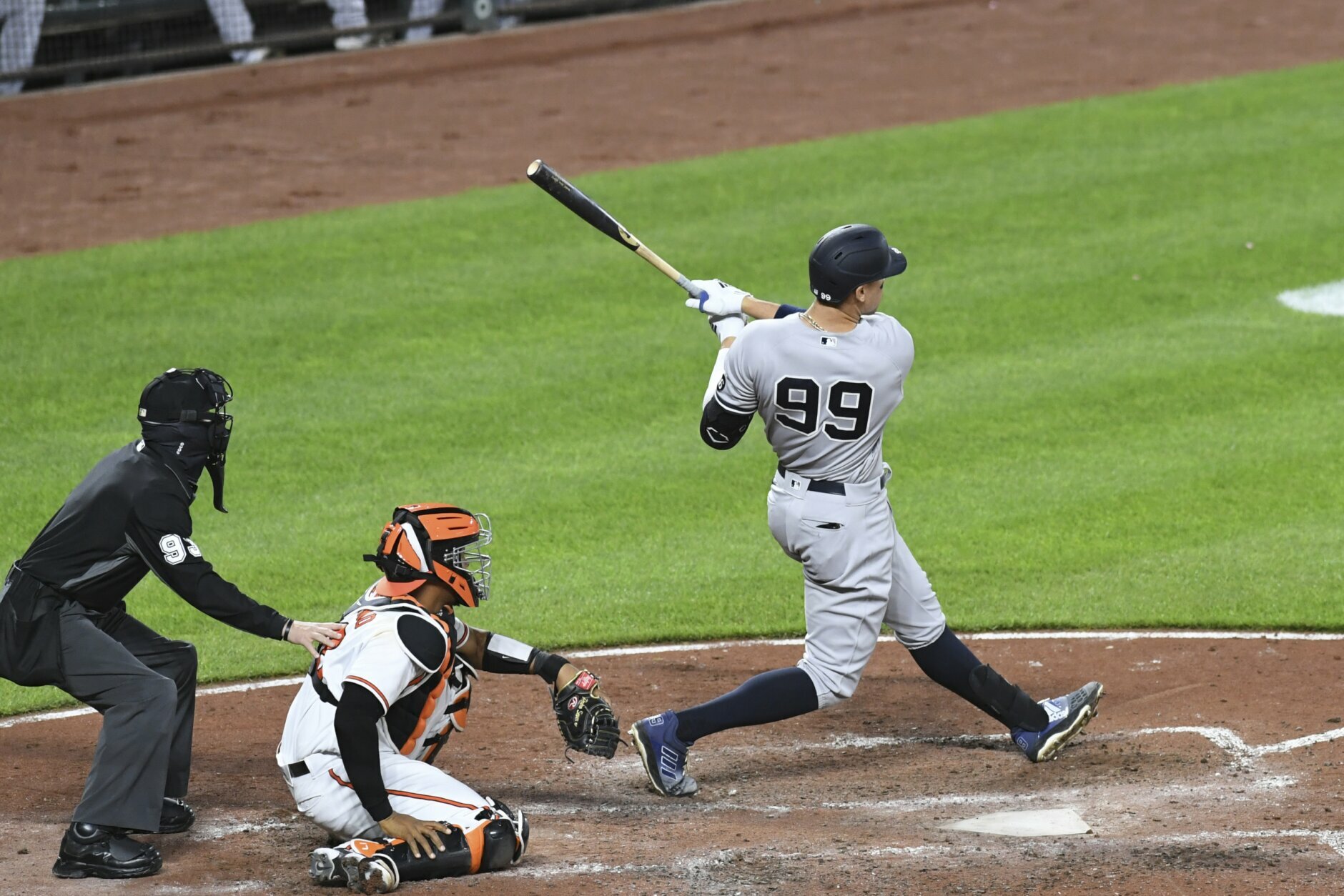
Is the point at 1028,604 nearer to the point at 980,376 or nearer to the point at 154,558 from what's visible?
the point at 980,376

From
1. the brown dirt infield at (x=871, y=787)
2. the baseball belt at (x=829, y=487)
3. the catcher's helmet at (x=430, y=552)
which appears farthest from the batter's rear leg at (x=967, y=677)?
the catcher's helmet at (x=430, y=552)

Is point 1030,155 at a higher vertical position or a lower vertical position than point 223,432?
lower

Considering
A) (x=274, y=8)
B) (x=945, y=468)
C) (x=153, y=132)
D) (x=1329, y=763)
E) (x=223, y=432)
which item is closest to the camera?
(x=223, y=432)

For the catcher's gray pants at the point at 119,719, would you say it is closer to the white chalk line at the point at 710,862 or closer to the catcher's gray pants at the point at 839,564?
the white chalk line at the point at 710,862

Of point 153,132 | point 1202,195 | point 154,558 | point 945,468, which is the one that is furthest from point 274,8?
point 154,558

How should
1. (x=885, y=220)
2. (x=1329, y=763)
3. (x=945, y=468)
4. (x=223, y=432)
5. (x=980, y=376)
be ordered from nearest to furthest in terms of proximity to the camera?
(x=223, y=432) → (x=1329, y=763) → (x=945, y=468) → (x=980, y=376) → (x=885, y=220)

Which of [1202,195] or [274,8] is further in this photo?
[274,8]

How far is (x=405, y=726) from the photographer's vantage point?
5.06 meters

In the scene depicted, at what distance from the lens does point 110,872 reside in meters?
4.79

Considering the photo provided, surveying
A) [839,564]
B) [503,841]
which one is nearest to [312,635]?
[503,841]

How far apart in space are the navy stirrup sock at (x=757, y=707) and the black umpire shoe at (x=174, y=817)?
156cm

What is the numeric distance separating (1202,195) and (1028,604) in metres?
6.86

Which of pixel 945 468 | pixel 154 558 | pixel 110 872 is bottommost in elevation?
pixel 945 468

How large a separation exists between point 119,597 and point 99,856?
0.85 m
